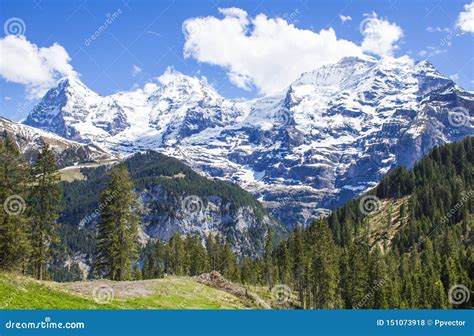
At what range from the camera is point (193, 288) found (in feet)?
188

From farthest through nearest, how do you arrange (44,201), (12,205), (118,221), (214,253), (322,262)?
1. (214,253)
2. (322,262)
3. (118,221)
4. (44,201)
5. (12,205)

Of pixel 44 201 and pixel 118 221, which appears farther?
pixel 118 221

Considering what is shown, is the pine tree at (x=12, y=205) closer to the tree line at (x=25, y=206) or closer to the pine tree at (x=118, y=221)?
the tree line at (x=25, y=206)

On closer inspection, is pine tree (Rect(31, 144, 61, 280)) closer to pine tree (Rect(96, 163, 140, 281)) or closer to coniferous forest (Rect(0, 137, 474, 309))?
coniferous forest (Rect(0, 137, 474, 309))

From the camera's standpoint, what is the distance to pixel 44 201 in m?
72.4

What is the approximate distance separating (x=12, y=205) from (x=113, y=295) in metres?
28.3

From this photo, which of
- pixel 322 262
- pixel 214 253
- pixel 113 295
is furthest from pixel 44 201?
pixel 214 253

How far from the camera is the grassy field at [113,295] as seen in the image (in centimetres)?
3525

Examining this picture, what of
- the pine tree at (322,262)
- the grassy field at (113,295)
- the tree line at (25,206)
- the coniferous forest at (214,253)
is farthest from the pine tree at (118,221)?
the pine tree at (322,262)

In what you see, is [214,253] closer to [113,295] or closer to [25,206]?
[25,206]

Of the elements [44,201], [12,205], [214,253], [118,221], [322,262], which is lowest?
[322,262]

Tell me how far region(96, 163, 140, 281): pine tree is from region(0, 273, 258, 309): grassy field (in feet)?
52.1

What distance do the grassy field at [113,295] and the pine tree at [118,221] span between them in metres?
15.9

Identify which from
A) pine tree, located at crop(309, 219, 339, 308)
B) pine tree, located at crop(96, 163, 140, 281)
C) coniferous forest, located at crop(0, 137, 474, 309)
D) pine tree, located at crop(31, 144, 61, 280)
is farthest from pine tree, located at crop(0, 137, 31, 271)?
pine tree, located at crop(309, 219, 339, 308)
